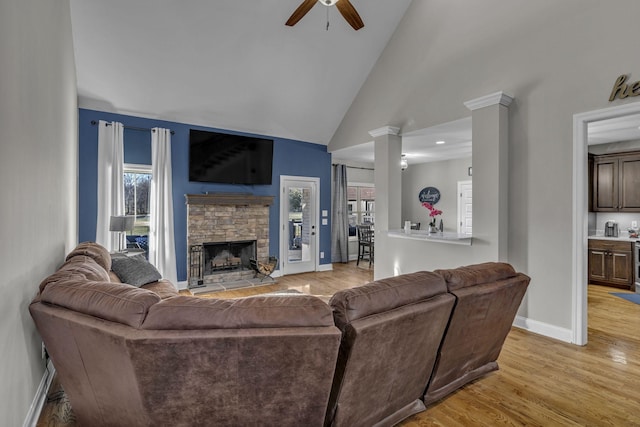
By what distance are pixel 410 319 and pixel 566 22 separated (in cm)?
355

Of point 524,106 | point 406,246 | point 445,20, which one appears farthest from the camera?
point 406,246

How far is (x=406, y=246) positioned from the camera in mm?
4863

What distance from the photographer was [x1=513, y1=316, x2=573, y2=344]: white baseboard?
331 cm

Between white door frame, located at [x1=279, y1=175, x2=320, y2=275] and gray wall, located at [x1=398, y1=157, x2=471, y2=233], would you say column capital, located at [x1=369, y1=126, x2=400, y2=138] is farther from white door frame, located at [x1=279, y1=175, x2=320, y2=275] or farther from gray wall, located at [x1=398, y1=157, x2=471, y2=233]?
gray wall, located at [x1=398, y1=157, x2=471, y2=233]

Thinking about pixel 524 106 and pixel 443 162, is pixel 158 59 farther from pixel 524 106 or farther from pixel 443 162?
pixel 443 162

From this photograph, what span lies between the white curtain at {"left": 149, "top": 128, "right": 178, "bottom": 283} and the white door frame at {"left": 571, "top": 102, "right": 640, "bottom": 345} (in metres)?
5.22

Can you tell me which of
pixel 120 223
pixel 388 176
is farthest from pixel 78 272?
pixel 388 176

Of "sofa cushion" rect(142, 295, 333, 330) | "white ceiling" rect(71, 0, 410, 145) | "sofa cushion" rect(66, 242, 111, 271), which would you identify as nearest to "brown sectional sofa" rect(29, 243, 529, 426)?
"sofa cushion" rect(142, 295, 333, 330)

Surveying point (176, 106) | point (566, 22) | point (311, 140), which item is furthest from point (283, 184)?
point (566, 22)

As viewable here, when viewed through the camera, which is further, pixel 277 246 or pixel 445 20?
pixel 277 246

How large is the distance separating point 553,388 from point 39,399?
3.58 metres

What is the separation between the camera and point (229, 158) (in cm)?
574

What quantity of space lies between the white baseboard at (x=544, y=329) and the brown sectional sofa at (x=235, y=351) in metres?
2.32

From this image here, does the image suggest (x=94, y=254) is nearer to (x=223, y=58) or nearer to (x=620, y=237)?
(x=223, y=58)
